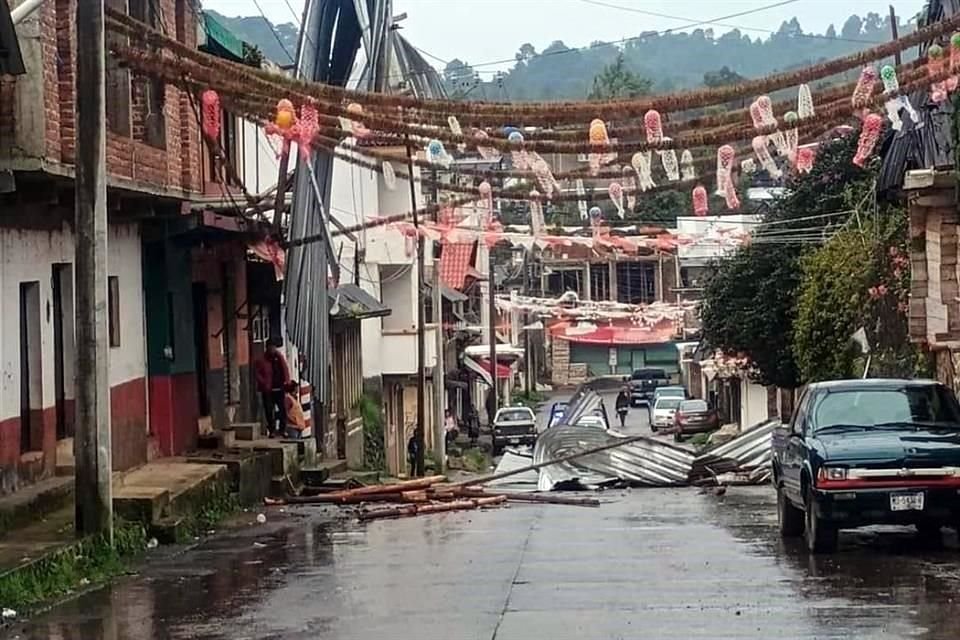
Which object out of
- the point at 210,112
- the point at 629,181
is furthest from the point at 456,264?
the point at 210,112

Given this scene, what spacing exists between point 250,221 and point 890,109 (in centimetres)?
1211

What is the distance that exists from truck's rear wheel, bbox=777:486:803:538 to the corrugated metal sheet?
1217cm

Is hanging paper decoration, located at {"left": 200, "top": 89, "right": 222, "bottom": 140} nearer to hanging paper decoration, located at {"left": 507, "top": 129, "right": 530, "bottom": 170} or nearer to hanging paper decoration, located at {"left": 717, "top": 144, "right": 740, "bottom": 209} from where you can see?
hanging paper decoration, located at {"left": 507, "top": 129, "right": 530, "bottom": 170}

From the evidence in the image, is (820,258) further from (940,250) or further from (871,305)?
(940,250)

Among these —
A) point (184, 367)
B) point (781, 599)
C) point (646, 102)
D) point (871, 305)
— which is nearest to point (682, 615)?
point (781, 599)

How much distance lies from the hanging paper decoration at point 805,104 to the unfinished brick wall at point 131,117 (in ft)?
26.5

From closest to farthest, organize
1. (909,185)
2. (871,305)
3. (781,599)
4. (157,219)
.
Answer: (781,599) → (909,185) → (157,219) → (871,305)

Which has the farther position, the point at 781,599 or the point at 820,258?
the point at 820,258

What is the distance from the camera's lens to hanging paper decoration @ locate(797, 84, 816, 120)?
17422mm

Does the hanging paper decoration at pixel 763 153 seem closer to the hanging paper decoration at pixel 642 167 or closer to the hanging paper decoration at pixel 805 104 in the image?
the hanging paper decoration at pixel 805 104

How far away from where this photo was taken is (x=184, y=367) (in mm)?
26703

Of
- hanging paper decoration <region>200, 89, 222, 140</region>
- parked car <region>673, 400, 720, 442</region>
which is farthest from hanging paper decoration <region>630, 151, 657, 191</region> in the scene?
parked car <region>673, 400, 720, 442</region>

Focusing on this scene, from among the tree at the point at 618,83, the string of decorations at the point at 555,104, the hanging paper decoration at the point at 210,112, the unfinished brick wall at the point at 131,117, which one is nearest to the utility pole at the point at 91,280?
A: the unfinished brick wall at the point at 131,117

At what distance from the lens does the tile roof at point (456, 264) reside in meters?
54.2
